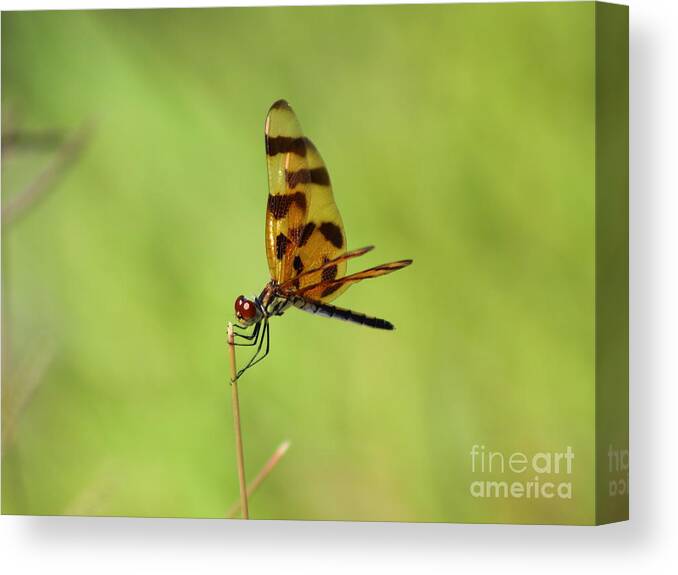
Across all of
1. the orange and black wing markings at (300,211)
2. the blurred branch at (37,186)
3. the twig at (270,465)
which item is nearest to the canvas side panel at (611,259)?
the orange and black wing markings at (300,211)

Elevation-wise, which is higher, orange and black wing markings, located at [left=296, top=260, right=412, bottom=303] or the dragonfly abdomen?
orange and black wing markings, located at [left=296, top=260, right=412, bottom=303]

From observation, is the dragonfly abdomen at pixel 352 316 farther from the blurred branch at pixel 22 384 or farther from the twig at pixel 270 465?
the blurred branch at pixel 22 384

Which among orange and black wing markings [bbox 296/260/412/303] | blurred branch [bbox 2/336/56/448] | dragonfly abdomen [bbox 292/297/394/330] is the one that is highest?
orange and black wing markings [bbox 296/260/412/303]

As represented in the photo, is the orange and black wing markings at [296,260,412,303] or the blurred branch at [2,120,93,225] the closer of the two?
the orange and black wing markings at [296,260,412,303]

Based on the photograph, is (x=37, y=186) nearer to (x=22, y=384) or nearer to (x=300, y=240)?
(x=22, y=384)

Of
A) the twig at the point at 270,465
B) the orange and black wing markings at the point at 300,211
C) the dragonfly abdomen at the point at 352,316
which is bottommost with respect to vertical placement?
the twig at the point at 270,465

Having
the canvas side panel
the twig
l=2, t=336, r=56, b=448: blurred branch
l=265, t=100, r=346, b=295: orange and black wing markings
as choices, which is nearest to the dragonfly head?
l=265, t=100, r=346, b=295: orange and black wing markings

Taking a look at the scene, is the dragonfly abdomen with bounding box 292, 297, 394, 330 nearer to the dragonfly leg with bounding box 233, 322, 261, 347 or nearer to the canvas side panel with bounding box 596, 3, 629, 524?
the dragonfly leg with bounding box 233, 322, 261, 347
